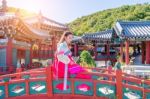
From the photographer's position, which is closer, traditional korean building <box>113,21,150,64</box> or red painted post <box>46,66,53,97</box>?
red painted post <box>46,66,53,97</box>

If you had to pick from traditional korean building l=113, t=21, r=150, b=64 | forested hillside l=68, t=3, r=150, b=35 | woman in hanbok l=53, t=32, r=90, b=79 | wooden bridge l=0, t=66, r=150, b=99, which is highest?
forested hillside l=68, t=3, r=150, b=35

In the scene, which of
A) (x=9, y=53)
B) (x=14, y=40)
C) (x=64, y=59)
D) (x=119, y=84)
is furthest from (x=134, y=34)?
Answer: (x=64, y=59)

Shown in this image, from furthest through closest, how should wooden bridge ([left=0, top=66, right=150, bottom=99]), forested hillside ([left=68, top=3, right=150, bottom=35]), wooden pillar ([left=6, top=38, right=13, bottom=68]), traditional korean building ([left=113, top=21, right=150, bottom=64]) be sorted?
forested hillside ([left=68, top=3, right=150, bottom=35]) → traditional korean building ([left=113, top=21, right=150, bottom=64]) → wooden pillar ([left=6, top=38, right=13, bottom=68]) → wooden bridge ([left=0, top=66, right=150, bottom=99])

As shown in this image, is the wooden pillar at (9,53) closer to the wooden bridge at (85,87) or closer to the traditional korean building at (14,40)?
the traditional korean building at (14,40)

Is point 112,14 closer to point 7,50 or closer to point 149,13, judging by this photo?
point 149,13

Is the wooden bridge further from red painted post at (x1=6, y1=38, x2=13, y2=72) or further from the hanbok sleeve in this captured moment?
red painted post at (x1=6, y1=38, x2=13, y2=72)

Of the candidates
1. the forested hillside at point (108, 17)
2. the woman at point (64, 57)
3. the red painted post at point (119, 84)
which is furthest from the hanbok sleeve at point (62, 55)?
the forested hillside at point (108, 17)

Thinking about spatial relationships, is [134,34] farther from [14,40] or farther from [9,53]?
[9,53]

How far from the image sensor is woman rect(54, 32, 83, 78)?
9.34m

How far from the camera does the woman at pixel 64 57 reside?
9.34 m

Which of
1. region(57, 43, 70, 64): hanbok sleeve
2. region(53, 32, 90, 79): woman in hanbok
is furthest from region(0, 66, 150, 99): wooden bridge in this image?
region(57, 43, 70, 64): hanbok sleeve

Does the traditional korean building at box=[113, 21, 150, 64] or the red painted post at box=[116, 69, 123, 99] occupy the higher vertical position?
the traditional korean building at box=[113, 21, 150, 64]

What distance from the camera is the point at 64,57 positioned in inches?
369

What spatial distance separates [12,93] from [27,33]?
1199 centimetres
